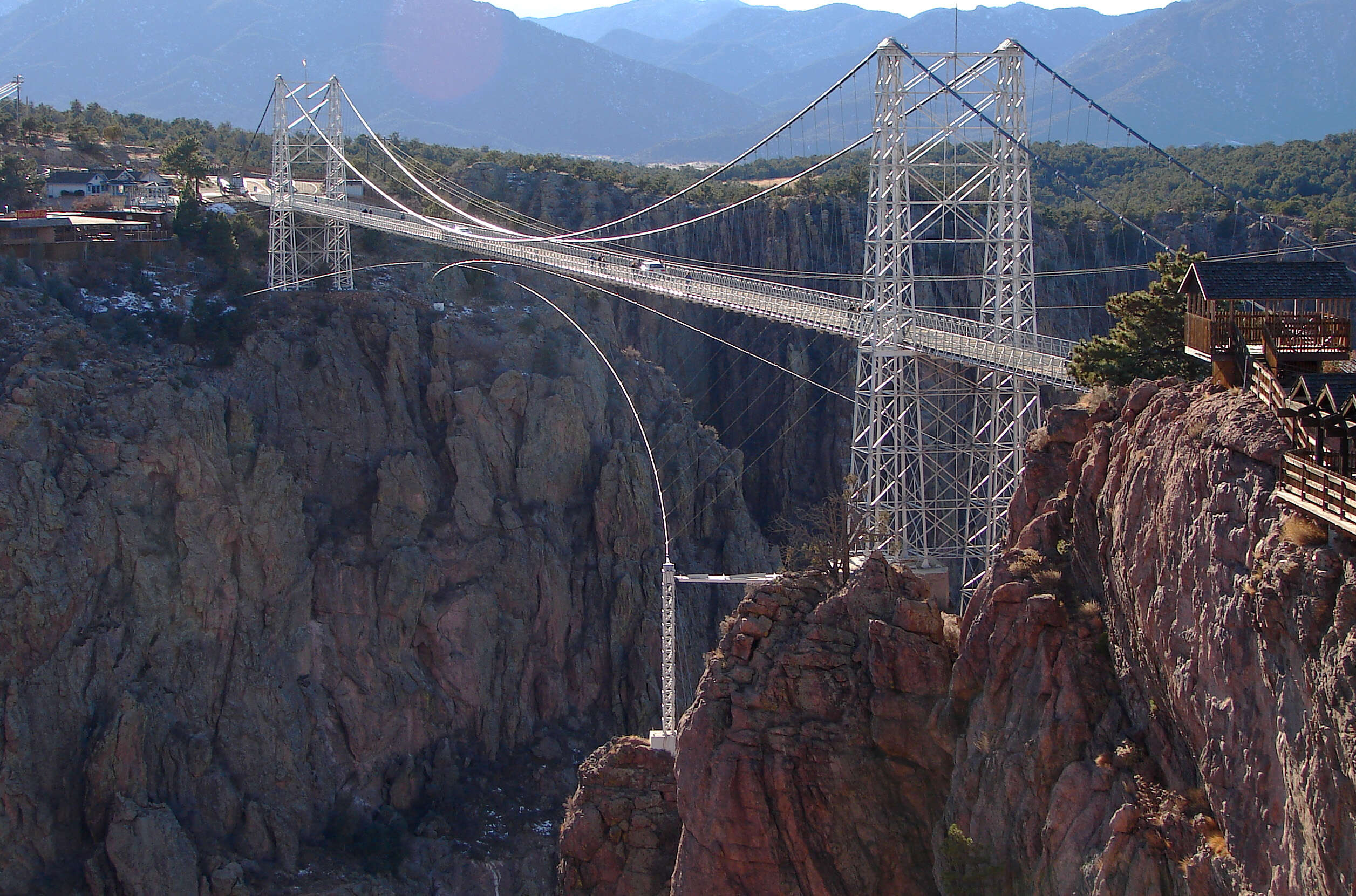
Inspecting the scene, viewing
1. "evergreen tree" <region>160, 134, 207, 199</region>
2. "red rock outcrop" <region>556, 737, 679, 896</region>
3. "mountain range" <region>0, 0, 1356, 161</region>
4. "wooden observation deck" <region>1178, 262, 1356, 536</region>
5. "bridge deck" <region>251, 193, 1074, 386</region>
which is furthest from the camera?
"mountain range" <region>0, 0, 1356, 161</region>

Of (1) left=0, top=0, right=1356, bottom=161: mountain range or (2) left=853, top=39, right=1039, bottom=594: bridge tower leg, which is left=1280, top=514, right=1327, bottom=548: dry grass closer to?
(2) left=853, top=39, right=1039, bottom=594: bridge tower leg

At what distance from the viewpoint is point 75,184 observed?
56.9m

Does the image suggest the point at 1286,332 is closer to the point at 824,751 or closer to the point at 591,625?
the point at 824,751

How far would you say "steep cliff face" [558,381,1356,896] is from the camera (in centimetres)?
1205

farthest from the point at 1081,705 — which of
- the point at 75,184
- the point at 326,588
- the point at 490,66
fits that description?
the point at 490,66

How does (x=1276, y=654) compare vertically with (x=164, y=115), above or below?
below

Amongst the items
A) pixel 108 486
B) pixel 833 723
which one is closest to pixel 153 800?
pixel 108 486

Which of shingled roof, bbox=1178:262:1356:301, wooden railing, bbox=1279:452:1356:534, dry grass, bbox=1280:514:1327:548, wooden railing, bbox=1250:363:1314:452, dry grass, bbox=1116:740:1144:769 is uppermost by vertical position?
shingled roof, bbox=1178:262:1356:301

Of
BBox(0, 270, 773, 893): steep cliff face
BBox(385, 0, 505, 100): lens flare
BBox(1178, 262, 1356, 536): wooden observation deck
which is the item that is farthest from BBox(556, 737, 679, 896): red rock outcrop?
BBox(385, 0, 505, 100): lens flare

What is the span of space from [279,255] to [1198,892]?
4476 cm

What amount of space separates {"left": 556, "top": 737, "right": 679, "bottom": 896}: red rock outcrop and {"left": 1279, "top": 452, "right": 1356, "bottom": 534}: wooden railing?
14543 mm

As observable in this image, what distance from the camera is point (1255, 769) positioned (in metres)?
12.5

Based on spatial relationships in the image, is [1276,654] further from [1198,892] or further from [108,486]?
[108,486]

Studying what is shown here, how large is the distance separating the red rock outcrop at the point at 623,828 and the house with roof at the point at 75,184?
3985 cm
